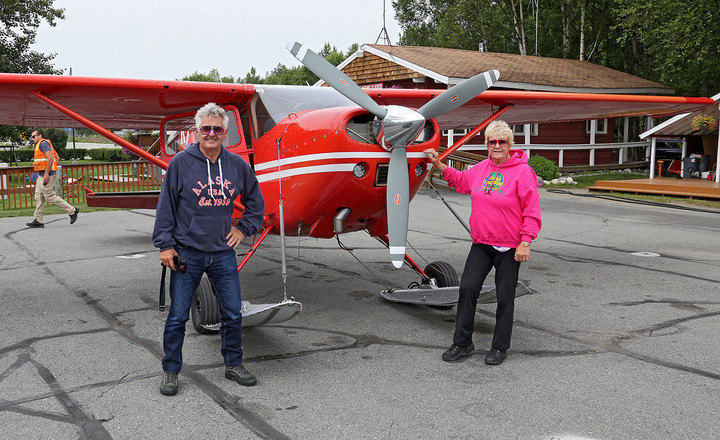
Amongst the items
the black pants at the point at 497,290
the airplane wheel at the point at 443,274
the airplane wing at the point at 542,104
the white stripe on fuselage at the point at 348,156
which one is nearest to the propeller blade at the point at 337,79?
the white stripe on fuselage at the point at 348,156

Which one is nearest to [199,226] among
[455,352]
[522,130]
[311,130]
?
[311,130]

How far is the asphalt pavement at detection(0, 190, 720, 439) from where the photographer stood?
3430mm

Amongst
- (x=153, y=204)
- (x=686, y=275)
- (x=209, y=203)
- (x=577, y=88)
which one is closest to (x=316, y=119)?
(x=209, y=203)

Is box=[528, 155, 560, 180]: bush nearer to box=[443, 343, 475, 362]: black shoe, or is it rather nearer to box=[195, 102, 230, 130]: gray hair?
box=[443, 343, 475, 362]: black shoe

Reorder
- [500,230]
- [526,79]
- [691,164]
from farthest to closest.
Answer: [526,79] < [691,164] < [500,230]

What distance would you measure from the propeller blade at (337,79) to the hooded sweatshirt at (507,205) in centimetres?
101

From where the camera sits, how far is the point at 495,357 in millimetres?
4418

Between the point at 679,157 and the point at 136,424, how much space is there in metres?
23.1

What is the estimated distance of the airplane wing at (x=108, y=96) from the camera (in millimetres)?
6004

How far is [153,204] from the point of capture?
8.91 m

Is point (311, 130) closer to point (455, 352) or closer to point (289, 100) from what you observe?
point (289, 100)

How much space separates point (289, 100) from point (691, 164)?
18207 millimetres

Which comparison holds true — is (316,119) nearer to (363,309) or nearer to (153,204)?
(363,309)

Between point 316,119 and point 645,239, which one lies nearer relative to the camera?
point 316,119
